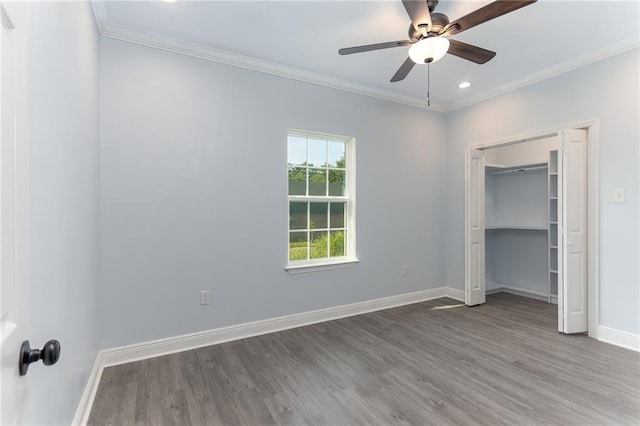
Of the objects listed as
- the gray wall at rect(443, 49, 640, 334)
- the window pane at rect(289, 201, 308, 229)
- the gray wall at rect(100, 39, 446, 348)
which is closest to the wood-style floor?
the gray wall at rect(100, 39, 446, 348)

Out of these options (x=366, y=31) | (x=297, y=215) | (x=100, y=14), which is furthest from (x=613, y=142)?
(x=100, y=14)

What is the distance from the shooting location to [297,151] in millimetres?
3500

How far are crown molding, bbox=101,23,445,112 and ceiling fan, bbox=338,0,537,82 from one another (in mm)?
1127

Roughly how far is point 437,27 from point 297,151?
6.03 feet

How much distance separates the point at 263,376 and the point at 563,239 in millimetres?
3229

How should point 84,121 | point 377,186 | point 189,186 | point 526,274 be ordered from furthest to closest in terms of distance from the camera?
point 526,274 < point 377,186 < point 189,186 < point 84,121

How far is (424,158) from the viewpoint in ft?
14.3

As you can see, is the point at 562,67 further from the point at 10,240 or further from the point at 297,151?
the point at 10,240

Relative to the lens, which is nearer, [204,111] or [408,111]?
[204,111]

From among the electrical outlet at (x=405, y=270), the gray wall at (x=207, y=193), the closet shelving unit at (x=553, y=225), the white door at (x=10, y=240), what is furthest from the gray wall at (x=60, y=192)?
the closet shelving unit at (x=553, y=225)

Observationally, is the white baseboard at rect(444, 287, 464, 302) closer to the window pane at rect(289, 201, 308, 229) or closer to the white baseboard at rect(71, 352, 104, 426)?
the window pane at rect(289, 201, 308, 229)

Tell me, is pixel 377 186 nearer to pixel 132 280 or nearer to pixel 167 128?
pixel 167 128

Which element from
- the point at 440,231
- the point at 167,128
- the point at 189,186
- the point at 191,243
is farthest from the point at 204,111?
the point at 440,231

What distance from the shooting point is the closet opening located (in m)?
3.13
